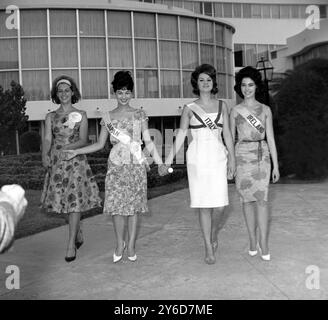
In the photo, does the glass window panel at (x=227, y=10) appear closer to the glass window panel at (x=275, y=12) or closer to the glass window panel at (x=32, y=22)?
the glass window panel at (x=275, y=12)

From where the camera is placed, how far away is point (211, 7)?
143 ft

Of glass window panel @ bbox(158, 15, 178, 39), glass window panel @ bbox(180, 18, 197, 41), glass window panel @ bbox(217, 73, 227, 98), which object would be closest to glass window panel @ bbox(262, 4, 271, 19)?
glass window panel @ bbox(217, 73, 227, 98)

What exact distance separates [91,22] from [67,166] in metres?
26.9

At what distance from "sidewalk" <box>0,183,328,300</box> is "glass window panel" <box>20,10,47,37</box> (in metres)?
25.5

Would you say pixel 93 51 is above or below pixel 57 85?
above

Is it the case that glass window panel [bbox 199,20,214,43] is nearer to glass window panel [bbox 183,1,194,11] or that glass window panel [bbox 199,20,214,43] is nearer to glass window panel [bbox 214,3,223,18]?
glass window panel [bbox 183,1,194,11]

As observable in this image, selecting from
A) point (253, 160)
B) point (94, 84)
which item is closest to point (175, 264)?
point (253, 160)

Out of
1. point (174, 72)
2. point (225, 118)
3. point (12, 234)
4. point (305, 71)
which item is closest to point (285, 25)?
point (174, 72)

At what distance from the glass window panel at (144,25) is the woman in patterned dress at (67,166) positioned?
2722 cm

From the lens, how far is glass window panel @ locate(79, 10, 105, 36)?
30.0 metres

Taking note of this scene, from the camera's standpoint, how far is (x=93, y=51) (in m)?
30.2

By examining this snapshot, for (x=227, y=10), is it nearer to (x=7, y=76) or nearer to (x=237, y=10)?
(x=237, y=10)

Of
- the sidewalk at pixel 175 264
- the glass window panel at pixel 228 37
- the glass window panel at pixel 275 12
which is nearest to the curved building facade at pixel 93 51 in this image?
the glass window panel at pixel 228 37
